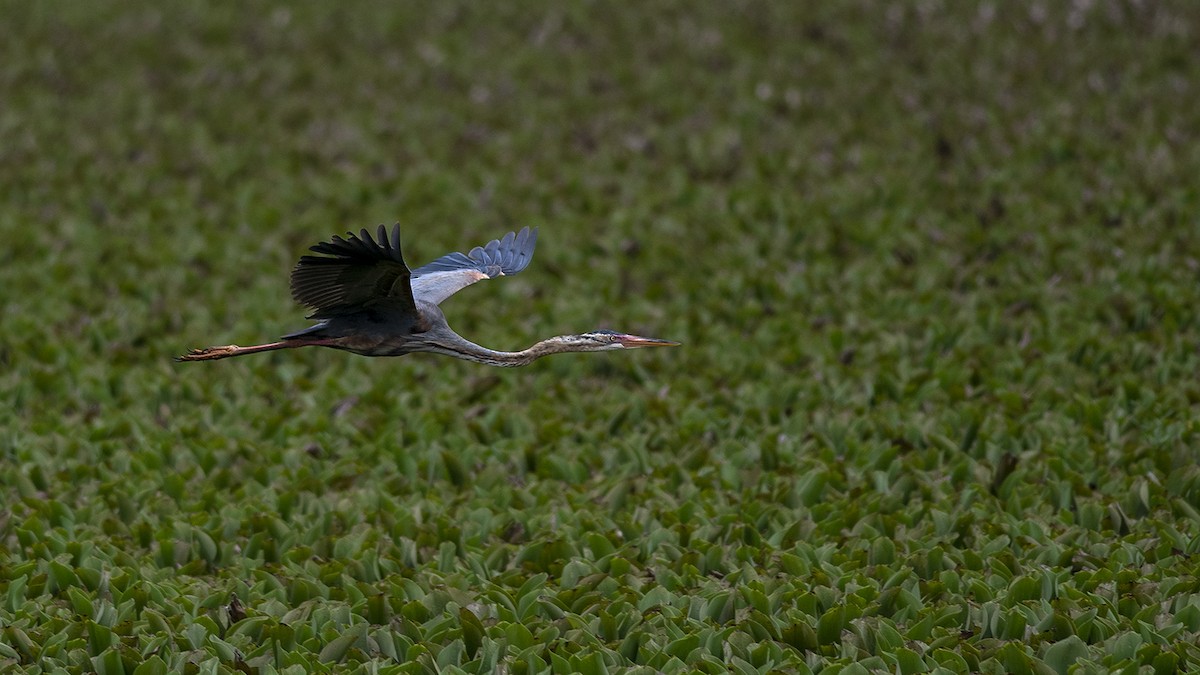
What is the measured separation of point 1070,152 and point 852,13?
358 centimetres

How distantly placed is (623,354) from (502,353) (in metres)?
3.68

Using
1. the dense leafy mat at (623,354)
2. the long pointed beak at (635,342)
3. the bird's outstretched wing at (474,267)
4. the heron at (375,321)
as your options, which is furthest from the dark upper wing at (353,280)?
the dense leafy mat at (623,354)

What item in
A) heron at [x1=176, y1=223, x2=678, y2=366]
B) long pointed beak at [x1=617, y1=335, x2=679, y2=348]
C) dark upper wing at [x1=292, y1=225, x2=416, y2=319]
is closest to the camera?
dark upper wing at [x1=292, y1=225, x2=416, y2=319]

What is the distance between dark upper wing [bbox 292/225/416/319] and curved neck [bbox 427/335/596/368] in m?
0.18

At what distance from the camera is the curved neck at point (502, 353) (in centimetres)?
497

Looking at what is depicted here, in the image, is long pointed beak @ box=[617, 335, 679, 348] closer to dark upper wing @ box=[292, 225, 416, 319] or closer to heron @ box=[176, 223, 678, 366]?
heron @ box=[176, 223, 678, 366]

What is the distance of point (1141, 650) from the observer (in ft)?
16.8

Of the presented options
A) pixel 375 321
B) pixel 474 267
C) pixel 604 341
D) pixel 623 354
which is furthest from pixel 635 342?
pixel 623 354

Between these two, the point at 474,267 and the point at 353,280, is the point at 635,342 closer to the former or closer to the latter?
the point at 353,280

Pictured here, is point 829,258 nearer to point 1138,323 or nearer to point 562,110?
point 1138,323

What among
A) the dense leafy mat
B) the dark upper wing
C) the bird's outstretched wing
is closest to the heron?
the dark upper wing

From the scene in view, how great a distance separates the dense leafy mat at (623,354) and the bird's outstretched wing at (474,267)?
1091mm

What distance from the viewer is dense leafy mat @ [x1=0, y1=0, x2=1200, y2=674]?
18.5ft

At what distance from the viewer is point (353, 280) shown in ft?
16.1
